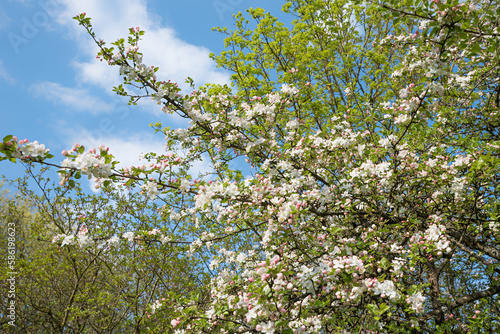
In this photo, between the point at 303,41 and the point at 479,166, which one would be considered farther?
the point at 303,41

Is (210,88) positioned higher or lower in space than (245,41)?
lower

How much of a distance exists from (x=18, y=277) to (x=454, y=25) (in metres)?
8.83

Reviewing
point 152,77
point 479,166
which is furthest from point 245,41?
point 479,166

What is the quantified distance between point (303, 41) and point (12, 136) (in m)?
6.59

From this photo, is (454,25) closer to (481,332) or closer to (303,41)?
(481,332)

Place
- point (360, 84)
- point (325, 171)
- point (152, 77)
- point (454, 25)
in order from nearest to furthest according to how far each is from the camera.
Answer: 1. point (454, 25)
2. point (152, 77)
3. point (325, 171)
4. point (360, 84)

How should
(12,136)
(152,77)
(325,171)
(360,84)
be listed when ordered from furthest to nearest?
1. (360,84)
2. (325,171)
3. (152,77)
4. (12,136)

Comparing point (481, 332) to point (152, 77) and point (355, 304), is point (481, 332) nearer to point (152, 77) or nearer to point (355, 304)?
point (355, 304)

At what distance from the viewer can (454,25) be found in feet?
8.07

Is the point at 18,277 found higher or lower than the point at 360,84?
lower

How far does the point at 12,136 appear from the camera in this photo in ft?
7.00

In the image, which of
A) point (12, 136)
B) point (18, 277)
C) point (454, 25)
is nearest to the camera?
point (12, 136)


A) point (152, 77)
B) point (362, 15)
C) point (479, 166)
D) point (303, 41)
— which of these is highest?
point (362, 15)

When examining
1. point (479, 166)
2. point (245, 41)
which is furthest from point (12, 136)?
point (245, 41)
